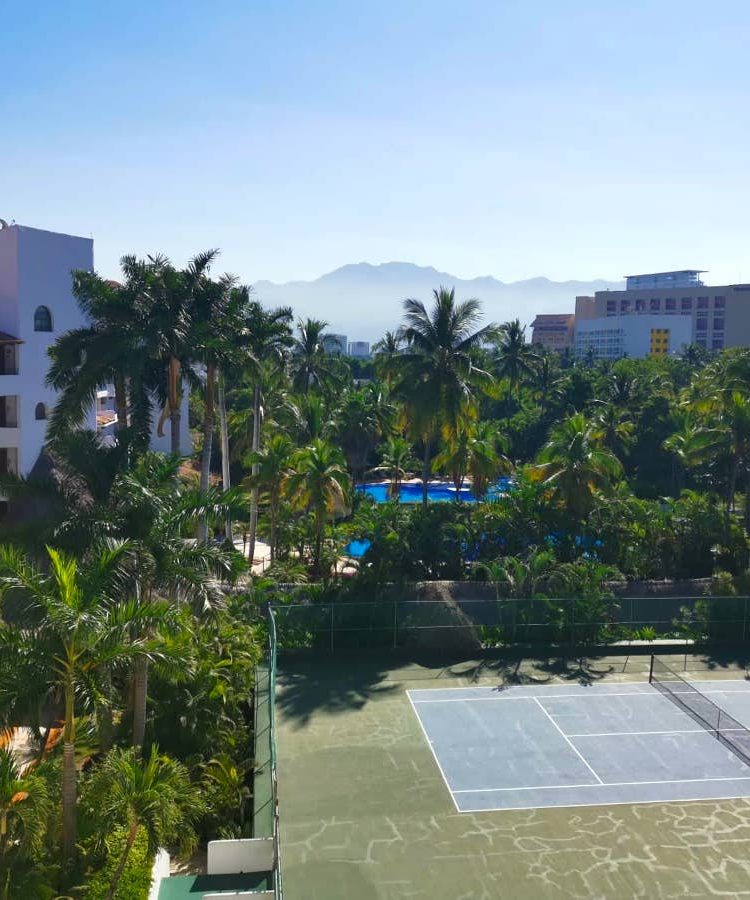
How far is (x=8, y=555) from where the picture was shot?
11.7 m

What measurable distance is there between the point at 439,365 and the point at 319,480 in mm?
6888

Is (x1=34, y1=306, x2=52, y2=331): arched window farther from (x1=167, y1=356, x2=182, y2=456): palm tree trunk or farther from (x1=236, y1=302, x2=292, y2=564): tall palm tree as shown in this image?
(x1=167, y1=356, x2=182, y2=456): palm tree trunk

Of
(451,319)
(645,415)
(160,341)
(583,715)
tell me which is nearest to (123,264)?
(160,341)

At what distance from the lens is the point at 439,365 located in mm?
32062

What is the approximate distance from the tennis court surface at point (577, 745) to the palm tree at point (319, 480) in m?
8.07

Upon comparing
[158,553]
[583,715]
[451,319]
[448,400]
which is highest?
[451,319]

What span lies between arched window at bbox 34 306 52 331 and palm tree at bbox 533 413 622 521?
1839 centimetres

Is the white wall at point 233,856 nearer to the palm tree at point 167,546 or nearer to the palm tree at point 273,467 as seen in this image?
the palm tree at point 167,546

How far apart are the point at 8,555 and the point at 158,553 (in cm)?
348

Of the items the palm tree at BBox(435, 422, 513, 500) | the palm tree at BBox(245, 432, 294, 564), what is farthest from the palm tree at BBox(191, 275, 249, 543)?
the palm tree at BBox(435, 422, 513, 500)

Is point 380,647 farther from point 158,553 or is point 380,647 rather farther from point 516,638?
point 158,553

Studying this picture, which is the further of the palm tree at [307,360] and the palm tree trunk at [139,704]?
the palm tree at [307,360]

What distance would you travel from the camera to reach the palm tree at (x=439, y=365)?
3189 cm

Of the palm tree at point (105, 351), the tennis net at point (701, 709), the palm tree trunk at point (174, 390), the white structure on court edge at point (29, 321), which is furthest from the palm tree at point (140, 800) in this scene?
the white structure on court edge at point (29, 321)
